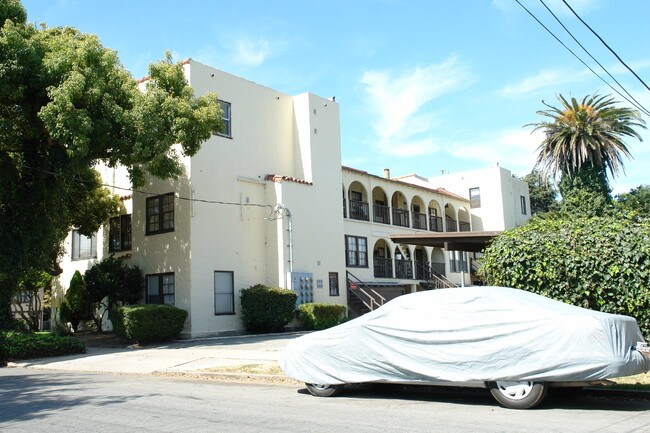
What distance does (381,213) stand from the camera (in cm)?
3541

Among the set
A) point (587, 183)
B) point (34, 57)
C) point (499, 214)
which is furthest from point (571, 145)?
point (34, 57)

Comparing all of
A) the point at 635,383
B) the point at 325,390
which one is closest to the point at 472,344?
the point at 325,390

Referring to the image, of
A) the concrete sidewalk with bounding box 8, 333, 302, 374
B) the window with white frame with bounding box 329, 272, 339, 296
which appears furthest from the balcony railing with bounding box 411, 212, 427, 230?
the concrete sidewalk with bounding box 8, 333, 302, 374

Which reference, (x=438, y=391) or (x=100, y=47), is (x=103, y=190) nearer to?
(x=100, y=47)

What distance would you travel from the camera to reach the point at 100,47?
62.8ft

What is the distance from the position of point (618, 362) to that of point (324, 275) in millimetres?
19632

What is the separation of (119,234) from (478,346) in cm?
2079

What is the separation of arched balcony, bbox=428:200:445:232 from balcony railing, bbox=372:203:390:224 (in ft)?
14.8

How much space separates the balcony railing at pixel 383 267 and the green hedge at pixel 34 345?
57.2 feet

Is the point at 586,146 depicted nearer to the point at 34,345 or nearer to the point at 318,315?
A: the point at 318,315

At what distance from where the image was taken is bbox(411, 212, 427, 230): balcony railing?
1491 inches

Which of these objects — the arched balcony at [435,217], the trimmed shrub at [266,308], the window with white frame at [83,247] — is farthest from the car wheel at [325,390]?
the arched balcony at [435,217]

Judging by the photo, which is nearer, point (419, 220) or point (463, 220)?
point (419, 220)

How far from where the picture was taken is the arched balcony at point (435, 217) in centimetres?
3931
